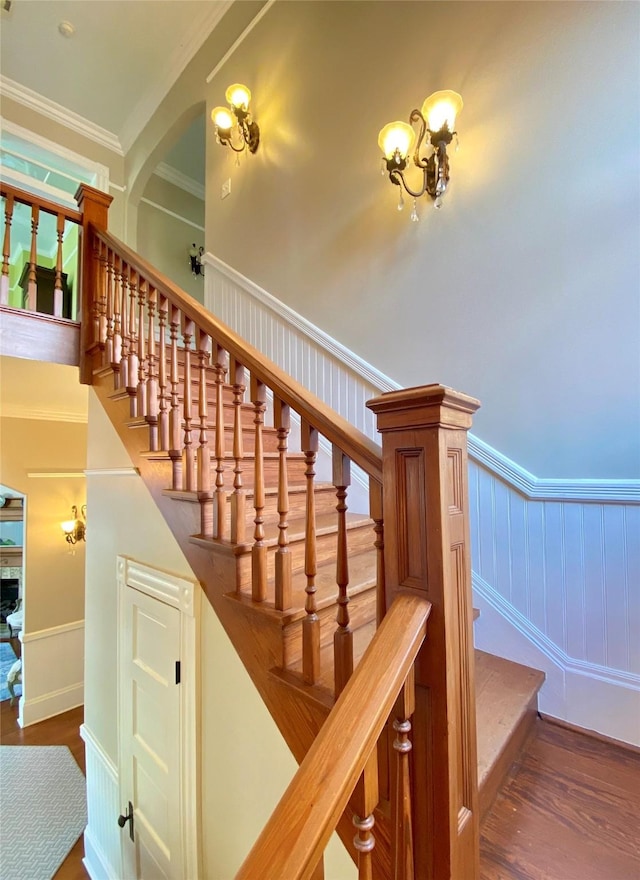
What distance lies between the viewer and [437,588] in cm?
77

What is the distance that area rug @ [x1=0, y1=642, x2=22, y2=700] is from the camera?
14.7ft

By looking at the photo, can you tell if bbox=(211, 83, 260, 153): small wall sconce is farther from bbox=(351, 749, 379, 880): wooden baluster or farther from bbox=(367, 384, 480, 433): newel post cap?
bbox=(351, 749, 379, 880): wooden baluster

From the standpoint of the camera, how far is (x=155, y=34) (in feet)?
11.7

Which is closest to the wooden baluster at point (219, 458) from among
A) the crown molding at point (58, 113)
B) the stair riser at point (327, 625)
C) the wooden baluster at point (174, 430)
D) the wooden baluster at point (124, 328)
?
the wooden baluster at point (174, 430)

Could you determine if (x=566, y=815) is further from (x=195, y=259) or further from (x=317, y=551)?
(x=195, y=259)

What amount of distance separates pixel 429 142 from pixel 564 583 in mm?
2194

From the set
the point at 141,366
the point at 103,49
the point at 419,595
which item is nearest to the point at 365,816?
the point at 419,595

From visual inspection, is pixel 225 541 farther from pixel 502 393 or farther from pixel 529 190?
Answer: pixel 529 190

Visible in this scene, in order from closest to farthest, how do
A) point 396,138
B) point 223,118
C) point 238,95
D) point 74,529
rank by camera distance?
1. point 396,138
2. point 238,95
3. point 223,118
4. point 74,529

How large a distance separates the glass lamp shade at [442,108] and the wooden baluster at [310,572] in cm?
171

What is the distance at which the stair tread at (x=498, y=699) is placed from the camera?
119 centimetres

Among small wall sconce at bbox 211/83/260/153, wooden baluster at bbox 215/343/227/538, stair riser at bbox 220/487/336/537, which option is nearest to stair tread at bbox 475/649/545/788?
stair riser at bbox 220/487/336/537

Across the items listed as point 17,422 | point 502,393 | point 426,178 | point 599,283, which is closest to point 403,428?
point 502,393

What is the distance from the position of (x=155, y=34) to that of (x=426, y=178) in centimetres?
362
